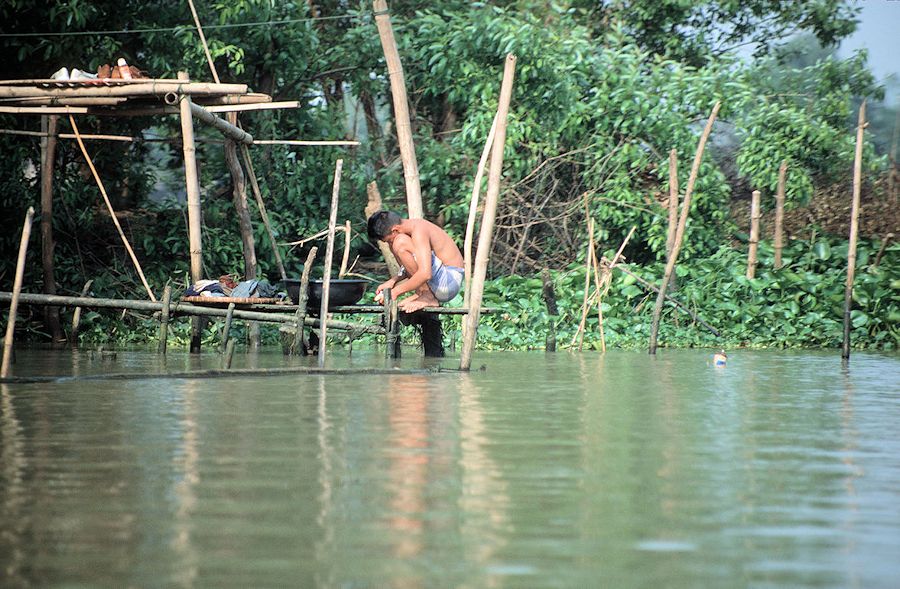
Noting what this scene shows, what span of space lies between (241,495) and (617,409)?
3.42 meters

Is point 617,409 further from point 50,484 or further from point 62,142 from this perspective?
point 62,142

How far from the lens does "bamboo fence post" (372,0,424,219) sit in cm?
1416

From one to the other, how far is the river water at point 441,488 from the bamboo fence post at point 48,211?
6.24 metres

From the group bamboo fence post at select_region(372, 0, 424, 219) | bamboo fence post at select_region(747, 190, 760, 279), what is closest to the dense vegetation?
bamboo fence post at select_region(747, 190, 760, 279)

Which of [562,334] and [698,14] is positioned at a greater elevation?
[698,14]

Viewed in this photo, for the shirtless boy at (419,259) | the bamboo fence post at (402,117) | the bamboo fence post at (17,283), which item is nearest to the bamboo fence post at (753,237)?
the bamboo fence post at (402,117)

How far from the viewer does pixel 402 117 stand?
47.8 ft

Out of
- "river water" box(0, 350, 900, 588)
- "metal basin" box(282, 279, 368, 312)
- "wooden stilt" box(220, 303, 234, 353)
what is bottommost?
"river water" box(0, 350, 900, 588)

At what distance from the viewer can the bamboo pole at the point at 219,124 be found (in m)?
11.9

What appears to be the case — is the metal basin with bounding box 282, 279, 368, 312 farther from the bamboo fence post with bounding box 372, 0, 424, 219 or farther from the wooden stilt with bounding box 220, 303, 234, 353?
the bamboo fence post with bounding box 372, 0, 424, 219

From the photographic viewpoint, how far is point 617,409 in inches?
284

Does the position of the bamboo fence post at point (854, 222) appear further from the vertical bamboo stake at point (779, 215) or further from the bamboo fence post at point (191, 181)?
the bamboo fence post at point (191, 181)

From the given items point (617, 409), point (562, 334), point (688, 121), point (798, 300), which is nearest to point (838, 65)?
point (688, 121)

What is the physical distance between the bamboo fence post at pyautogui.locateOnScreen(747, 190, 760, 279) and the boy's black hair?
642cm
